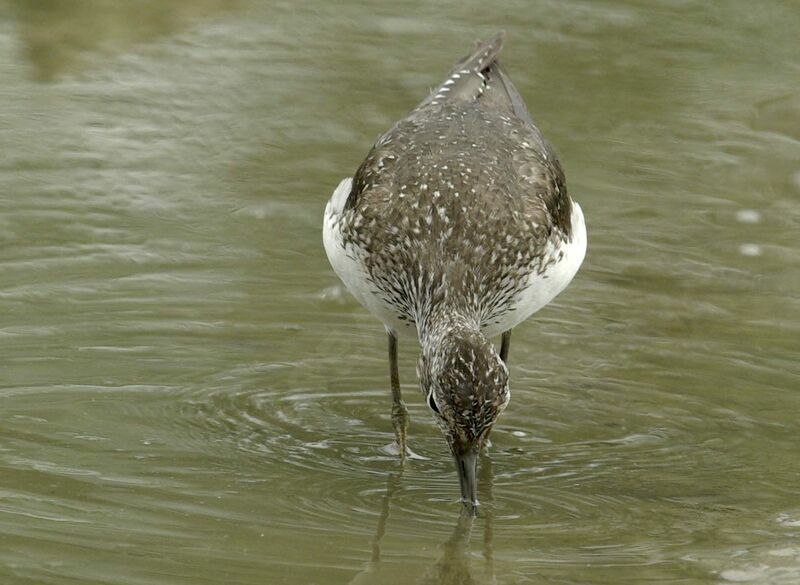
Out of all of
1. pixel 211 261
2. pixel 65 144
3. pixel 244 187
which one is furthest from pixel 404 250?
pixel 65 144

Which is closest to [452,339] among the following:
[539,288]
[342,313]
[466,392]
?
[466,392]

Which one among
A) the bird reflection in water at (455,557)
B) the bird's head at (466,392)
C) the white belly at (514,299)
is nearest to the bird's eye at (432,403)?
the bird's head at (466,392)

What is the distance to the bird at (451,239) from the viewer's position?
7.38 meters

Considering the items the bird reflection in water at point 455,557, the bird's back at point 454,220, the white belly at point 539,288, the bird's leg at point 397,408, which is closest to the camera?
the bird reflection in water at point 455,557

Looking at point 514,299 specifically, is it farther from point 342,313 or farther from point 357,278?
point 342,313

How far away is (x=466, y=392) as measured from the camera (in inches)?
262

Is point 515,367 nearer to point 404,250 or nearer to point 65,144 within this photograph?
point 404,250

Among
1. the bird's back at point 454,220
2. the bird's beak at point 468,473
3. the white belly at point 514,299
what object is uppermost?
the bird's back at point 454,220

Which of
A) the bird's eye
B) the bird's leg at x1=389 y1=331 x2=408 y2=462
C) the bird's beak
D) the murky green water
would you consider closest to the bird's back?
the bird's leg at x1=389 y1=331 x2=408 y2=462

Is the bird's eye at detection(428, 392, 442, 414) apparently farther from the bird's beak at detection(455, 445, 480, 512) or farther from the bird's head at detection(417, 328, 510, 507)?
the bird's beak at detection(455, 445, 480, 512)

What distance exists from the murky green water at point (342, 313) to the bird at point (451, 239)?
0.60 m

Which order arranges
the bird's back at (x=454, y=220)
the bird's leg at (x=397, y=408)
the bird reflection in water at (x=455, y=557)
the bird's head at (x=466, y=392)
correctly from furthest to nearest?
the bird's leg at (x=397, y=408) → the bird's back at (x=454, y=220) → the bird's head at (x=466, y=392) → the bird reflection in water at (x=455, y=557)

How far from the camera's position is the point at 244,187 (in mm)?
11430

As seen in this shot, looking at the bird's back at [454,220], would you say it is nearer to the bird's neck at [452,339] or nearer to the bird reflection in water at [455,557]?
the bird's neck at [452,339]
